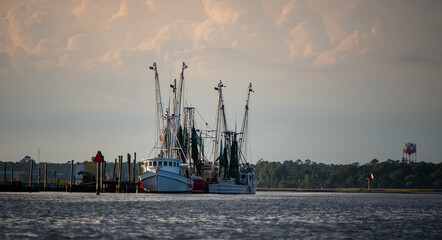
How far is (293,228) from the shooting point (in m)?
40.7

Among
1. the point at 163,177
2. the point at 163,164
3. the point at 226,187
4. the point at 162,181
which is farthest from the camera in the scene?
the point at 226,187

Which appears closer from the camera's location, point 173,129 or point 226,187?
point 173,129

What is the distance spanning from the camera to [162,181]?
396 feet

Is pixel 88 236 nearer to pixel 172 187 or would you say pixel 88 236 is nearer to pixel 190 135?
pixel 172 187

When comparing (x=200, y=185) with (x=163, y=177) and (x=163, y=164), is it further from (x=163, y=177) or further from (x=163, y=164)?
(x=163, y=177)

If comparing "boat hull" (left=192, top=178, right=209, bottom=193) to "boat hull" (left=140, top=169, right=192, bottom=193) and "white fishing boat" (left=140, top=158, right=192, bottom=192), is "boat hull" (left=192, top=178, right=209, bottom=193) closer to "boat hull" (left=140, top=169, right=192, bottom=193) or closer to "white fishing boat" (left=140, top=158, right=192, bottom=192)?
"white fishing boat" (left=140, top=158, right=192, bottom=192)

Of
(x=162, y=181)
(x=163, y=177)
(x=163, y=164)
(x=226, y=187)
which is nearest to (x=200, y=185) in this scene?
(x=226, y=187)

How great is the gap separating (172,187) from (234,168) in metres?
31.8

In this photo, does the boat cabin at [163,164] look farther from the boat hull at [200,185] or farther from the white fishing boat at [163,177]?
the boat hull at [200,185]

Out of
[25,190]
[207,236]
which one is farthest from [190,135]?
[207,236]

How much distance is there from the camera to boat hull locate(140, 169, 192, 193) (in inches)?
→ 4719

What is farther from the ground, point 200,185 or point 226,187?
point 200,185

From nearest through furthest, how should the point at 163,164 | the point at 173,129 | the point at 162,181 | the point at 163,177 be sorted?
the point at 163,177 → the point at 162,181 → the point at 163,164 → the point at 173,129

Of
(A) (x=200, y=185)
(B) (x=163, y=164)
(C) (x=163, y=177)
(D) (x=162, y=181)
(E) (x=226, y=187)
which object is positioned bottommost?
(E) (x=226, y=187)
